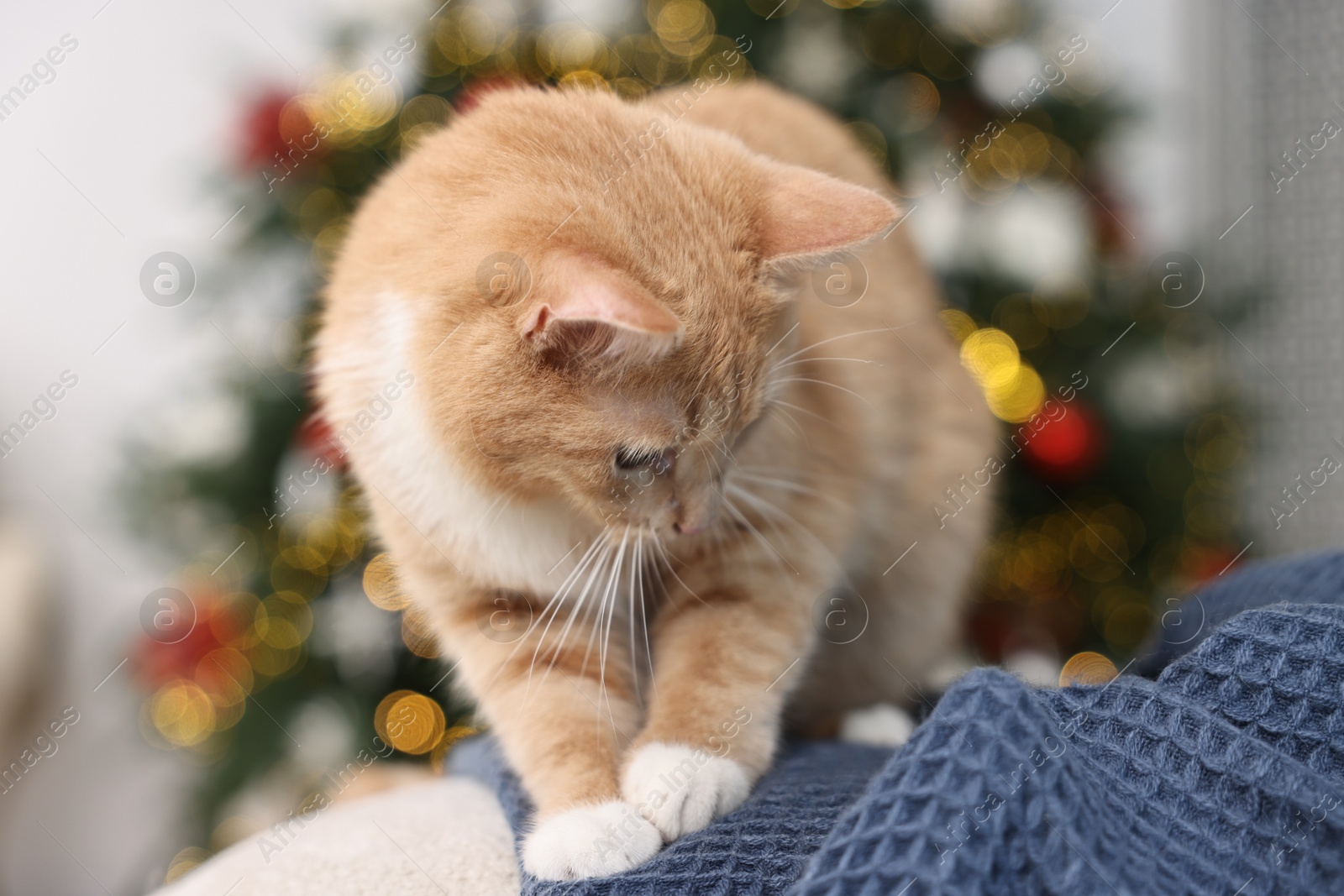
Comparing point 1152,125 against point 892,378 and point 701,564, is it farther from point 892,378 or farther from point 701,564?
point 701,564

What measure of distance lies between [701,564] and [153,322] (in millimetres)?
1559

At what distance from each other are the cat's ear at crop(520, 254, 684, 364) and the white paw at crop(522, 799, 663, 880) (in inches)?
14.1

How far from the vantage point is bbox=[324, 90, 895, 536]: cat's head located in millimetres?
719

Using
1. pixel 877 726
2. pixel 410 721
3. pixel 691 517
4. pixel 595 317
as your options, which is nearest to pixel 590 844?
pixel 691 517

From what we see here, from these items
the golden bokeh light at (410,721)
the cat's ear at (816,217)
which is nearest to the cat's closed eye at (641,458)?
the cat's ear at (816,217)

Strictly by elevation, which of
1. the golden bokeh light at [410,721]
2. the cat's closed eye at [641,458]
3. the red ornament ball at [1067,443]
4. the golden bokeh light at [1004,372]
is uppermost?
the cat's closed eye at [641,458]

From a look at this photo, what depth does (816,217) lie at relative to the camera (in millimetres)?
794

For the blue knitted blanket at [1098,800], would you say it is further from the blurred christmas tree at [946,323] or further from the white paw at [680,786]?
the blurred christmas tree at [946,323]

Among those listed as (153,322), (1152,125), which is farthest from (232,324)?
→ (1152,125)

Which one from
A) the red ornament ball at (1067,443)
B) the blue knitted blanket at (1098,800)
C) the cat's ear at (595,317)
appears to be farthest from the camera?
the red ornament ball at (1067,443)

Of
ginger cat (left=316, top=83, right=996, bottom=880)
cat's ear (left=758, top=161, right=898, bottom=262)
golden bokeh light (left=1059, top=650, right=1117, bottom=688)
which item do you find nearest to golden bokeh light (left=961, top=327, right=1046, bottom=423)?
golden bokeh light (left=1059, top=650, right=1117, bottom=688)

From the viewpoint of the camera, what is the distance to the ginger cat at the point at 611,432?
0.72 meters

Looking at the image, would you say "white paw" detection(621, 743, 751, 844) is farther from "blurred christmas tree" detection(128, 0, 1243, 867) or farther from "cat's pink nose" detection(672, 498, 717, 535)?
"blurred christmas tree" detection(128, 0, 1243, 867)

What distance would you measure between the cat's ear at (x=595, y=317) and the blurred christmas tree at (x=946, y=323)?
0.73m
